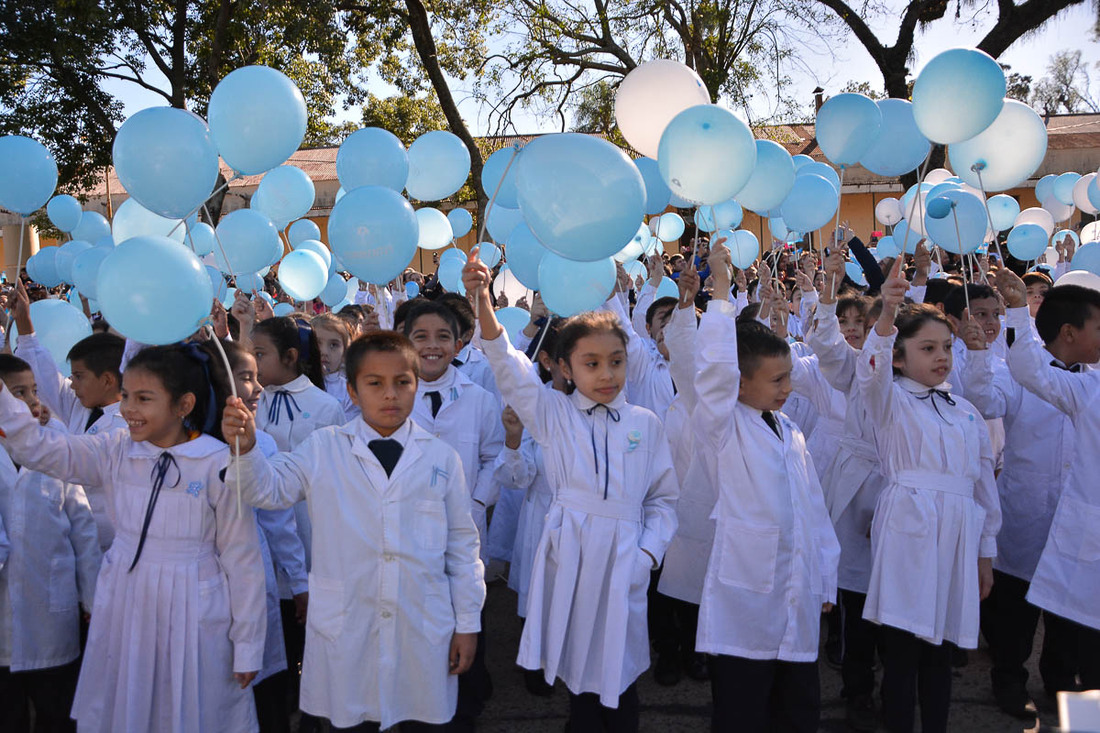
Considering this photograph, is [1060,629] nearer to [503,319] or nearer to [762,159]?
[762,159]

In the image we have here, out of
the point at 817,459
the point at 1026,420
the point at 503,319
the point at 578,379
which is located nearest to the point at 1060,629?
the point at 1026,420

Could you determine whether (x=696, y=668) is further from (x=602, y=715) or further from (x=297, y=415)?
(x=297, y=415)

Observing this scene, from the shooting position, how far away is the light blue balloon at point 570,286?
3352 millimetres

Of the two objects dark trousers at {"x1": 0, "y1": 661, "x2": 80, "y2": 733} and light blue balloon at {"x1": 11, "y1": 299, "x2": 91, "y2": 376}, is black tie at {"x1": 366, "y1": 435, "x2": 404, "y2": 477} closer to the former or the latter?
dark trousers at {"x1": 0, "y1": 661, "x2": 80, "y2": 733}

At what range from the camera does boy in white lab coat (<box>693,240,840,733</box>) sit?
102 inches

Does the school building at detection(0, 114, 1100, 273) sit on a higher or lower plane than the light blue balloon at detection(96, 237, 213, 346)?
higher

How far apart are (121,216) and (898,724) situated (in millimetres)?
4487

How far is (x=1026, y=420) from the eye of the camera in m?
3.48

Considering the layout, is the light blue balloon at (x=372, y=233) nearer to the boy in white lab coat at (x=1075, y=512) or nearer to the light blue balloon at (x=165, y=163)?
the light blue balloon at (x=165, y=163)

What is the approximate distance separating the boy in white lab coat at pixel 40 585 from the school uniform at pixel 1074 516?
347 cm

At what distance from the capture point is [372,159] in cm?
412

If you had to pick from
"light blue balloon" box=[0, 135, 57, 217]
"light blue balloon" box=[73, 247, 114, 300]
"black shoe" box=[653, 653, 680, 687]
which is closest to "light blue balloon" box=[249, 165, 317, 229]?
"light blue balloon" box=[73, 247, 114, 300]

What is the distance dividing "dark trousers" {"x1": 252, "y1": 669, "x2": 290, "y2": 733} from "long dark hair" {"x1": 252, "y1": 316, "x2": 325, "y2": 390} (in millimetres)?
1216

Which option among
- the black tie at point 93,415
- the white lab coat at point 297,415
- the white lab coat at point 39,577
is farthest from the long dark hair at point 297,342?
the white lab coat at point 39,577
